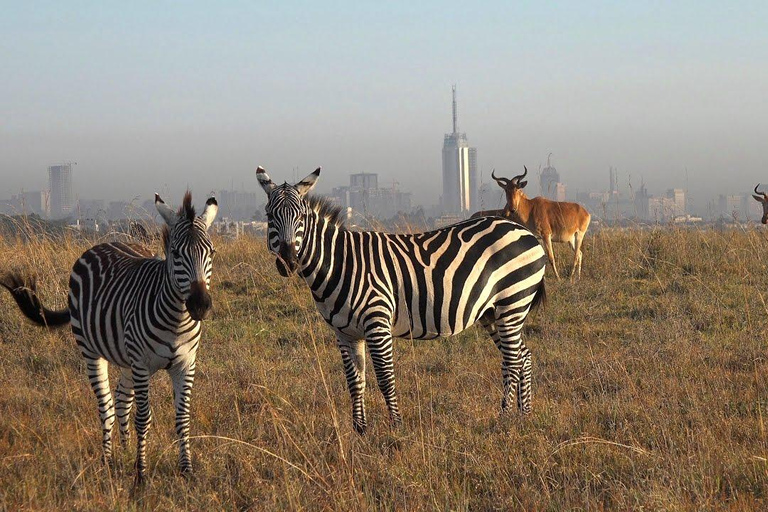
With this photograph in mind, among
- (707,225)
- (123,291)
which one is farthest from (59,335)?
(707,225)

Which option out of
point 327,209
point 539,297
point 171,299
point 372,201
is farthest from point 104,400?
point 372,201

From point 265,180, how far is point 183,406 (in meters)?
1.95

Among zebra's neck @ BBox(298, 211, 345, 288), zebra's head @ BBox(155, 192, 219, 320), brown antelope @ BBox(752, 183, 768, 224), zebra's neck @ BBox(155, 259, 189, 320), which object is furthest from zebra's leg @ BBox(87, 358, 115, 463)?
brown antelope @ BBox(752, 183, 768, 224)

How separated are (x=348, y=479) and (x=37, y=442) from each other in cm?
264

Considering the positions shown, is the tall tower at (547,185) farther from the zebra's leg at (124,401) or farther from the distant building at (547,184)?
the zebra's leg at (124,401)

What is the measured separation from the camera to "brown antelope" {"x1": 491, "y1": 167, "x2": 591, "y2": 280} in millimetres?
15023

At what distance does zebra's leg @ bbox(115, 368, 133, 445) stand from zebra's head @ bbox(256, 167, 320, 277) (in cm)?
130

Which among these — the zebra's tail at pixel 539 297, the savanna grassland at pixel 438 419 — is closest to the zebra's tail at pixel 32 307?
the savanna grassland at pixel 438 419

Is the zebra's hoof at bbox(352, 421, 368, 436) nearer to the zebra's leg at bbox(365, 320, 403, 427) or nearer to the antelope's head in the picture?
the zebra's leg at bbox(365, 320, 403, 427)

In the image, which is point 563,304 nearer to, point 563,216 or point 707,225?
point 563,216

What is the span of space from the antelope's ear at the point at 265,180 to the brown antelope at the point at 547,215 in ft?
29.0

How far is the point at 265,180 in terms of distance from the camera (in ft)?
20.7

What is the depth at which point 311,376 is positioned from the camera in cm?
777

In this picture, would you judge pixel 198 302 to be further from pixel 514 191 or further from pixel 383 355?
pixel 514 191
